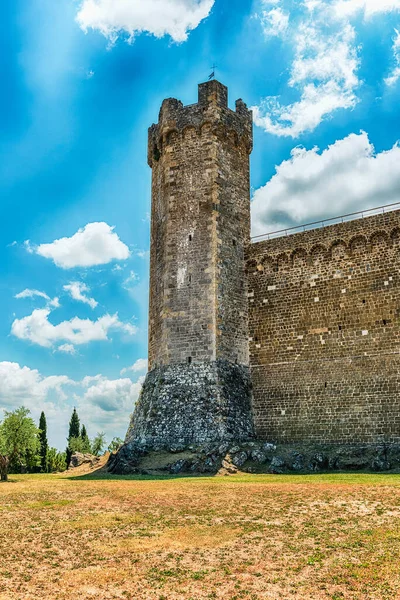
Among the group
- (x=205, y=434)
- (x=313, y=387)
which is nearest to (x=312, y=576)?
(x=205, y=434)

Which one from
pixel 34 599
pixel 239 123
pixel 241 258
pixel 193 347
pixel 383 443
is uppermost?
pixel 239 123

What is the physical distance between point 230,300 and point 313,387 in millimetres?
5475

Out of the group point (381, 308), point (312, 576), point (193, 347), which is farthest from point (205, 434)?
point (312, 576)

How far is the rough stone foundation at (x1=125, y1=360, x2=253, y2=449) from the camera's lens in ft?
A: 74.1

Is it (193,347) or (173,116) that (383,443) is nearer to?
(193,347)

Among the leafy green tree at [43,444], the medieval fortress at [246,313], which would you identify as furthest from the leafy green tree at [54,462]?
the medieval fortress at [246,313]

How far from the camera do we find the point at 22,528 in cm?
1090

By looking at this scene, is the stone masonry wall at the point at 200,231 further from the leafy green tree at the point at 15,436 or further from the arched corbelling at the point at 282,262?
the leafy green tree at the point at 15,436

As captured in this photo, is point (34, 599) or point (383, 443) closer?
point (34, 599)

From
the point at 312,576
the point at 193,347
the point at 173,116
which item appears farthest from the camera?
the point at 173,116

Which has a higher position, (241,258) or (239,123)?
(239,123)

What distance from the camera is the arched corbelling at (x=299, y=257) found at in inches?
1011

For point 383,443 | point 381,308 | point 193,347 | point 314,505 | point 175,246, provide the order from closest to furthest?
point 314,505, point 383,443, point 381,308, point 193,347, point 175,246

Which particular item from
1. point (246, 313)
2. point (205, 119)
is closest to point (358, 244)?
point (246, 313)
